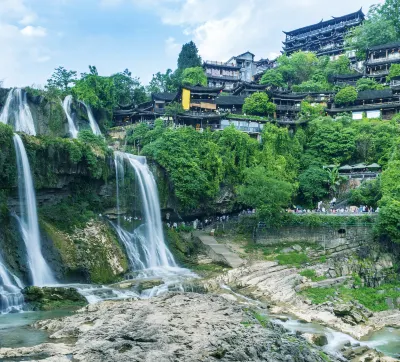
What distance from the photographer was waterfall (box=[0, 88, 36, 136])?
42106mm

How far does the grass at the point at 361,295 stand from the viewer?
90.2 ft

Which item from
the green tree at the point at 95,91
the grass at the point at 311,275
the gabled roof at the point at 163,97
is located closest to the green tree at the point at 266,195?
the grass at the point at 311,275

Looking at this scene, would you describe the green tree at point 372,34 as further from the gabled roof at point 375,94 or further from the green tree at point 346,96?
the green tree at point 346,96

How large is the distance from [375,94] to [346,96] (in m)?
3.69

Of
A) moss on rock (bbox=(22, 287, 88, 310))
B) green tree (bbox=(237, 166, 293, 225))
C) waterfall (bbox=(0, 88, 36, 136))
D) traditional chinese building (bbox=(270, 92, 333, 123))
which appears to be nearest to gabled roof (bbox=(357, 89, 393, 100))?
traditional chinese building (bbox=(270, 92, 333, 123))

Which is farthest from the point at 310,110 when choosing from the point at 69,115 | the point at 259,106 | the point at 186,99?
the point at 69,115

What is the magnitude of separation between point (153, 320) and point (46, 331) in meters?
4.45

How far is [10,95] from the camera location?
140ft

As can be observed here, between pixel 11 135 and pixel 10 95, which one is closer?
pixel 11 135

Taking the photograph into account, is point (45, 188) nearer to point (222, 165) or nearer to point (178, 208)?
point (178, 208)

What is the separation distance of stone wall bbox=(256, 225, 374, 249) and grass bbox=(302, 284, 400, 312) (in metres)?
7.31

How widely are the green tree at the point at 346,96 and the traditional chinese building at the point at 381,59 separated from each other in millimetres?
10077

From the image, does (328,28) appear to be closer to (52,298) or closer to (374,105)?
(374,105)

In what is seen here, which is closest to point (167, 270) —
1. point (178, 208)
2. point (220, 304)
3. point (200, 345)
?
point (178, 208)
